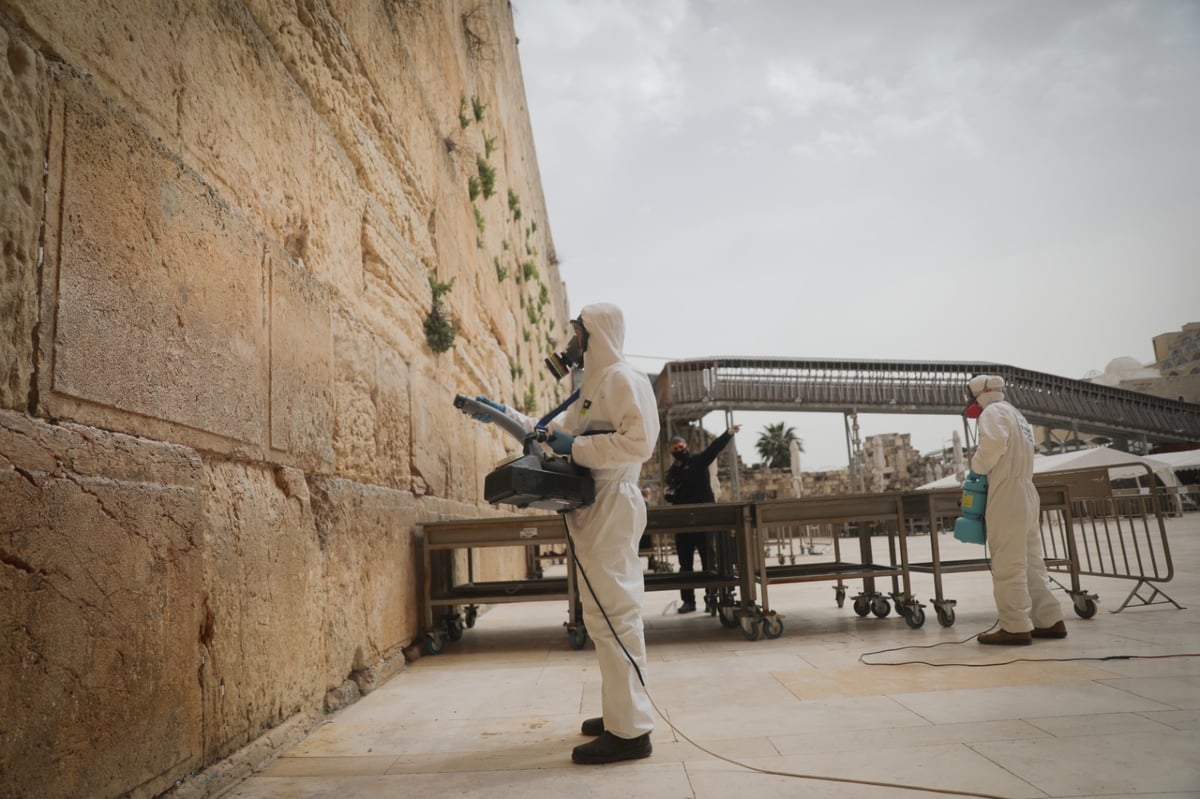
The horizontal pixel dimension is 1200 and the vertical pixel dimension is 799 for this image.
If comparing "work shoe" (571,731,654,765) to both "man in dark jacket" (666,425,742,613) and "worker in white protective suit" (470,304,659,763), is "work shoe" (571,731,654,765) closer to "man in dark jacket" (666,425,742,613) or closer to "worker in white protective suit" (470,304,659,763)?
"worker in white protective suit" (470,304,659,763)

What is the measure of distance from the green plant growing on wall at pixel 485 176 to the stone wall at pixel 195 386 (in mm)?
3337

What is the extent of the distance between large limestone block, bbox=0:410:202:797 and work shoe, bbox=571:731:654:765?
1284mm

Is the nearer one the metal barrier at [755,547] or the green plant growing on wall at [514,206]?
the metal barrier at [755,547]

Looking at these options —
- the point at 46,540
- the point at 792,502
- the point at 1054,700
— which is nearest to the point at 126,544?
the point at 46,540

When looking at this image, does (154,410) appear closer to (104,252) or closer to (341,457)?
(104,252)

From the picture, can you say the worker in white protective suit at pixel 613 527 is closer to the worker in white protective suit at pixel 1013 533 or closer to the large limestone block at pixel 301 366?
the large limestone block at pixel 301 366

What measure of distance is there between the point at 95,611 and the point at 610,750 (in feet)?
5.69

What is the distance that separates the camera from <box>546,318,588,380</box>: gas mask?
3.24m

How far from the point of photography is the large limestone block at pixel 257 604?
254 cm

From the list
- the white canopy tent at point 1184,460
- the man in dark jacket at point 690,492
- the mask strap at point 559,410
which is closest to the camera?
the mask strap at point 559,410

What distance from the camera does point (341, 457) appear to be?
3.89 metres

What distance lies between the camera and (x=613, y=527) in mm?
2998

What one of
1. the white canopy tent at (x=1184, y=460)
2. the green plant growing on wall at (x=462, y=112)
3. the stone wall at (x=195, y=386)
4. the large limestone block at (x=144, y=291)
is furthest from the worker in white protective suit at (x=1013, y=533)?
the white canopy tent at (x=1184, y=460)

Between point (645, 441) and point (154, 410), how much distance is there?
166cm
